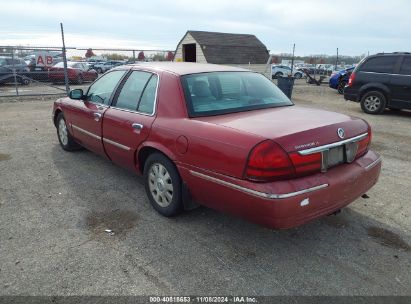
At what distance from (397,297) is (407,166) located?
142 inches

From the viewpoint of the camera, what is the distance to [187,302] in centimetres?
256

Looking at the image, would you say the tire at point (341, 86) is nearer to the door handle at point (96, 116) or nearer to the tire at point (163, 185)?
the door handle at point (96, 116)

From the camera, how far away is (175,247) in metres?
3.24

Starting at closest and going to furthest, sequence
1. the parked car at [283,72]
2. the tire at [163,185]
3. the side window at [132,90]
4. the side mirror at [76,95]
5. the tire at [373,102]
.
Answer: the tire at [163,185], the side window at [132,90], the side mirror at [76,95], the tire at [373,102], the parked car at [283,72]

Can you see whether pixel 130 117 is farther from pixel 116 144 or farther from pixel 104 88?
pixel 104 88

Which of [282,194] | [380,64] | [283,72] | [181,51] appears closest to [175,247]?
[282,194]

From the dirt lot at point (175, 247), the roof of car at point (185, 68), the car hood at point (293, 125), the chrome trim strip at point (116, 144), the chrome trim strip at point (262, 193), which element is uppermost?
the roof of car at point (185, 68)

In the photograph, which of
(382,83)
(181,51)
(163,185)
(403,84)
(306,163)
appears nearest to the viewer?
(306,163)

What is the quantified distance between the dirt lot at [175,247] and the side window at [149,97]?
3.55 feet

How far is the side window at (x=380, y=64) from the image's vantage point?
10.2 m

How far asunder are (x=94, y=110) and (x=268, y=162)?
290 cm

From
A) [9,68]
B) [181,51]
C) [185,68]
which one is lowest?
[9,68]

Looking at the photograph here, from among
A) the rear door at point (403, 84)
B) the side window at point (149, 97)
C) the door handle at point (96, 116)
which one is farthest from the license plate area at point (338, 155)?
the rear door at point (403, 84)

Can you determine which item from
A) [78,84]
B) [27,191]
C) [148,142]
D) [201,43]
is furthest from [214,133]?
[78,84]
